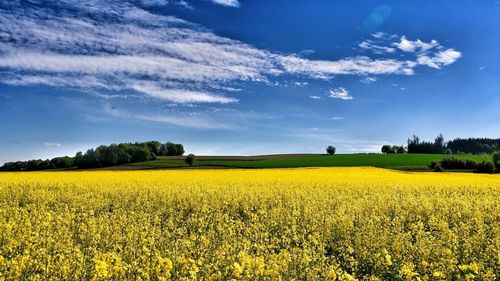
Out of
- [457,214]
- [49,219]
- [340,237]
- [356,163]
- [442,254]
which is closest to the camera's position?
[442,254]

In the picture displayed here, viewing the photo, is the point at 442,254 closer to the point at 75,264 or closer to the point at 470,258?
the point at 470,258

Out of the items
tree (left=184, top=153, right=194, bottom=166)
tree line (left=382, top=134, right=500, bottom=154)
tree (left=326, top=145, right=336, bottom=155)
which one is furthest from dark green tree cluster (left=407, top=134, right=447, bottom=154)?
tree (left=184, top=153, right=194, bottom=166)

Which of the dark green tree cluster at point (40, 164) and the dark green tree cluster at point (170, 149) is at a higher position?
the dark green tree cluster at point (170, 149)

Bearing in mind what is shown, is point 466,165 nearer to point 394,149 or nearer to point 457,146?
point 394,149

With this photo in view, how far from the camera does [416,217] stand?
14781 millimetres

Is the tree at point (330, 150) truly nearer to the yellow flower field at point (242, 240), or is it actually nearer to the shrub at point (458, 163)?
the shrub at point (458, 163)

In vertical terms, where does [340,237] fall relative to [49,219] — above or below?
below

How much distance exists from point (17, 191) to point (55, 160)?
195 feet

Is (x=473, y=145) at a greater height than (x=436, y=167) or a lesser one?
greater

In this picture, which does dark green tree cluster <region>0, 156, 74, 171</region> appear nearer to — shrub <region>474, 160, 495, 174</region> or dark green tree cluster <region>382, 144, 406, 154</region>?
shrub <region>474, 160, 495, 174</region>

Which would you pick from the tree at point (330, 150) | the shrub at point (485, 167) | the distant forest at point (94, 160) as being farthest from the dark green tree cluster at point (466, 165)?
the distant forest at point (94, 160)

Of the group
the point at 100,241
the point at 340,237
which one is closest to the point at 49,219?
the point at 100,241

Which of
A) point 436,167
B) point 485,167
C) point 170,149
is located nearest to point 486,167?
point 485,167

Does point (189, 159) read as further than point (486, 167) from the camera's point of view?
Yes
